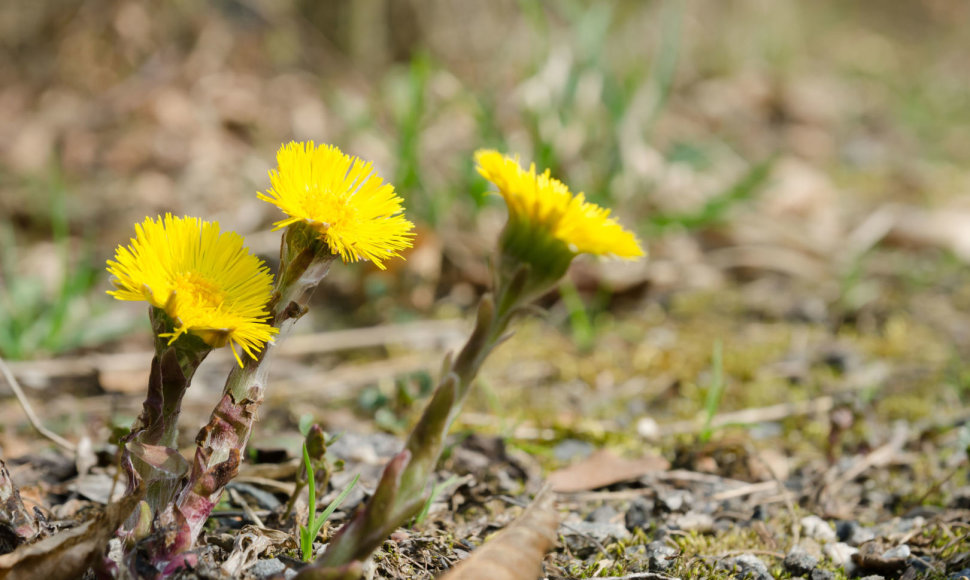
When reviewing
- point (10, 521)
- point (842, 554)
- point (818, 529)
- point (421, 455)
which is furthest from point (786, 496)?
point (10, 521)

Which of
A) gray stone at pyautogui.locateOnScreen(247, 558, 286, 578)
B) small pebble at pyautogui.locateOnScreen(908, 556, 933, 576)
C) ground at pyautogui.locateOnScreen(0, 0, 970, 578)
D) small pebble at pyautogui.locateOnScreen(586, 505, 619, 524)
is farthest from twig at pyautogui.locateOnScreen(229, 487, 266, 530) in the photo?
small pebble at pyautogui.locateOnScreen(908, 556, 933, 576)

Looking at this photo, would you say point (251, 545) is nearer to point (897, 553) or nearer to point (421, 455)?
point (421, 455)

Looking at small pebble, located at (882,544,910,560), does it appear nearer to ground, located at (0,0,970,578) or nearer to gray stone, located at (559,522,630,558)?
ground, located at (0,0,970,578)

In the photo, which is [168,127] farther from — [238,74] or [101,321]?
A: [101,321]

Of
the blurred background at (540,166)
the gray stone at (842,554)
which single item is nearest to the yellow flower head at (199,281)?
the blurred background at (540,166)

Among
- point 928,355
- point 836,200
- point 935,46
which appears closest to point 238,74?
point 836,200

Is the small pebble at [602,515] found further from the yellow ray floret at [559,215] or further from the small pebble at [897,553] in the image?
the yellow ray floret at [559,215]

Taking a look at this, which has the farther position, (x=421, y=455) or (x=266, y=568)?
(x=266, y=568)

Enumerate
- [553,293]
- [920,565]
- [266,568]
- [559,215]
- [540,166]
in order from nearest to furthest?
[559,215] → [266,568] → [920,565] → [553,293] → [540,166]
